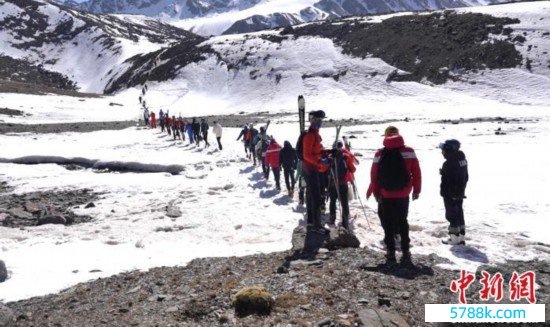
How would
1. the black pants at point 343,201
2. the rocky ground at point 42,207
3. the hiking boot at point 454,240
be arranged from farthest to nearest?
1. the rocky ground at point 42,207
2. the black pants at point 343,201
3. the hiking boot at point 454,240

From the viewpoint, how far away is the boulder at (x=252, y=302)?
5.52m

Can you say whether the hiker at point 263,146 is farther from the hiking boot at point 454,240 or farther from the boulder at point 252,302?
the boulder at point 252,302

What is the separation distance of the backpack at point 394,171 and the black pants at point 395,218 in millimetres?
264

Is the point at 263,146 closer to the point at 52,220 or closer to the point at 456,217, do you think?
the point at 52,220

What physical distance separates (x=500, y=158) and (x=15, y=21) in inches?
6172

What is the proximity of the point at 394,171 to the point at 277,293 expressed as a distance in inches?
107

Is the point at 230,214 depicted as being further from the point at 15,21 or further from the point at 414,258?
the point at 15,21

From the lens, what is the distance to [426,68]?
6481 centimetres

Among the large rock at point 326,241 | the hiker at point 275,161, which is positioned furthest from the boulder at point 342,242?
the hiker at point 275,161

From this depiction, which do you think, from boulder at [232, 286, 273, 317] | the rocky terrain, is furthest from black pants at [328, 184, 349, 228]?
the rocky terrain

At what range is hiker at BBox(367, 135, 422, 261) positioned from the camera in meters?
6.89

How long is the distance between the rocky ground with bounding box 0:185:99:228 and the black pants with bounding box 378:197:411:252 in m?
8.69

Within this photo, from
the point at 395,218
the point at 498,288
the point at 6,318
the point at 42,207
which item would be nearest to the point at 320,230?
the point at 395,218

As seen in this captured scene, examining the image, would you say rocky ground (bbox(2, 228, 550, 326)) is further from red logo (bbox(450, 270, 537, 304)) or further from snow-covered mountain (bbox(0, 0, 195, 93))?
snow-covered mountain (bbox(0, 0, 195, 93))
